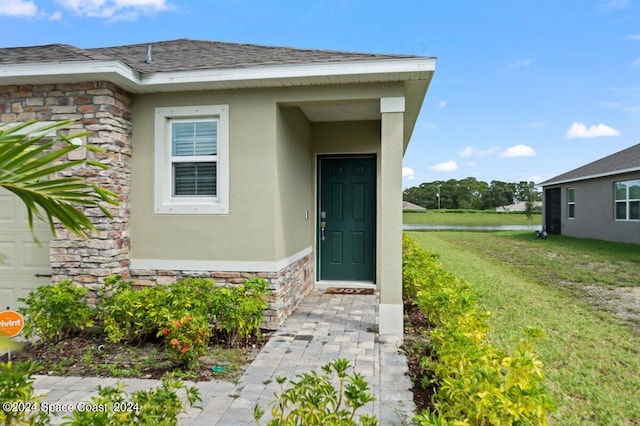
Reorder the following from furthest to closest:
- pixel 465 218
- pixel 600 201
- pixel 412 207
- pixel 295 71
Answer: pixel 412 207
pixel 465 218
pixel 600 201
pixel 295 71

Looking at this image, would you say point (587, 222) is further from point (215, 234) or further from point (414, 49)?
point (215, 234)

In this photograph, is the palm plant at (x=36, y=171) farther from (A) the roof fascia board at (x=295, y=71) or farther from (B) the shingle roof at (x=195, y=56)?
(B) the shingle roof at (x=195, y=56)

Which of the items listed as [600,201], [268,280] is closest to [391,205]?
[268,280]

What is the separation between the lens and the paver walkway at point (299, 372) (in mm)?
2975

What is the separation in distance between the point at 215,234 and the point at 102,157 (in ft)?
5.19

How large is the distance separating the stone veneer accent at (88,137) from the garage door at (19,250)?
0.38 meters

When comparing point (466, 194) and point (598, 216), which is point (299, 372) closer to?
point (598, 216)

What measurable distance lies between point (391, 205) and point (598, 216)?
1591cm

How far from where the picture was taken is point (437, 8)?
38.1 ft

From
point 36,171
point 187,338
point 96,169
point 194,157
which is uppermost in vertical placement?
point 194,157

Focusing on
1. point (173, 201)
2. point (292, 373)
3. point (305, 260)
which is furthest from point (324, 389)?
point (305, 260)

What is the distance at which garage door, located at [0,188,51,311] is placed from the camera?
5.18 m

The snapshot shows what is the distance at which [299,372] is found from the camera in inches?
146

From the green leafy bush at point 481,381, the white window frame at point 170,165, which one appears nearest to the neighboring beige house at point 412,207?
the white window frame at point 170,165
